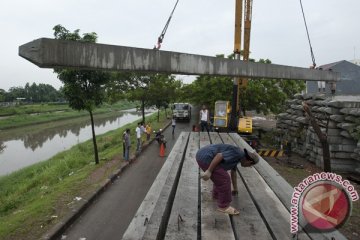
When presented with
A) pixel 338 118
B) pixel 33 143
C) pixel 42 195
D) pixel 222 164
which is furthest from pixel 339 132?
pixel 33 143

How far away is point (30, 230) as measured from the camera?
7.63m

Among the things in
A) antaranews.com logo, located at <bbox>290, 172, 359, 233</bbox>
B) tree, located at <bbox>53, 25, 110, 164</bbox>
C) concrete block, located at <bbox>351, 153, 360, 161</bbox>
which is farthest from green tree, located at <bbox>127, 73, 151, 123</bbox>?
antaranews.com logo, located at <bbox>290, 172, 359, 233</bbox>

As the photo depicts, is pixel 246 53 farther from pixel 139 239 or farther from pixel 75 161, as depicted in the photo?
pixel 139 239

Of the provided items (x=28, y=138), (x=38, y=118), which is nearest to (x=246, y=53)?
(x=28, y=138)

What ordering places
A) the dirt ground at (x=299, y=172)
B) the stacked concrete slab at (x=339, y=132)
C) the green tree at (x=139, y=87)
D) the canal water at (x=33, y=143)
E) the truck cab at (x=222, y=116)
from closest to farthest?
the dirt ground at (x=299, y=172) → the stacked concrete slab at (x=339, y=132) → the truck cab at (x=222, y=116) → the canal water at (x=33, y=143) → the green tree at (x=139, y=87)

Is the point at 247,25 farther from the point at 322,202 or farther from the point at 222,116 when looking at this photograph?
the point at 322,202

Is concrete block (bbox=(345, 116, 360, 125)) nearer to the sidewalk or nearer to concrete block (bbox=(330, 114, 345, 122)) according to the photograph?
concrete block (bbox=(330, 114, 345, 122))

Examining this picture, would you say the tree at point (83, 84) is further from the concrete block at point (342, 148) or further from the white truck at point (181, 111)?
the white truck at point (181, 111)

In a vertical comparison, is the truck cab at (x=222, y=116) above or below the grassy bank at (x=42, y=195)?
above

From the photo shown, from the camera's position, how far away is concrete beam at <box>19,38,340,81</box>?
2992 millimetres

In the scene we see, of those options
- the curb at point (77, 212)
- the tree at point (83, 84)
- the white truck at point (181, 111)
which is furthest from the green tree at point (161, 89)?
the curb at point (77, 212)

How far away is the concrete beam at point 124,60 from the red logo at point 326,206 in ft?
6.56

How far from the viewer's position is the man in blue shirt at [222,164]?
12.7ft

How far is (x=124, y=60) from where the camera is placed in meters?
3.51
